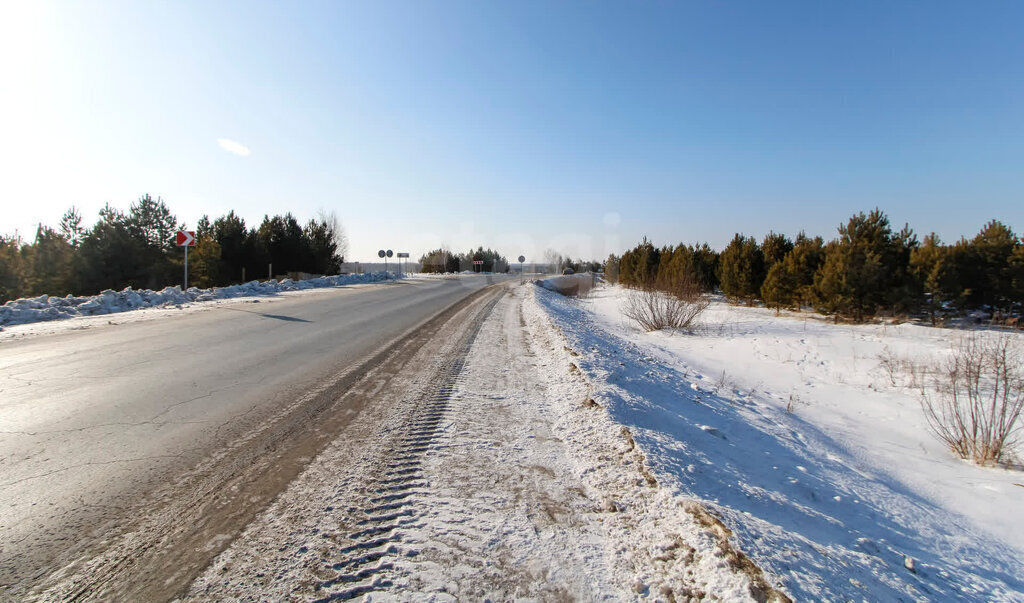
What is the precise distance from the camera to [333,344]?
7.70 metres

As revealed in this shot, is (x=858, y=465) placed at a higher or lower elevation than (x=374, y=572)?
lower

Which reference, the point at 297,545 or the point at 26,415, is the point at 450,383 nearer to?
the point at 297,545

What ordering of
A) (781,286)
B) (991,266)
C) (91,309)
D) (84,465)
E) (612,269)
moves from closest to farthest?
(84,465) → (91,309) → (991,266) → (781,286) → (612,269)

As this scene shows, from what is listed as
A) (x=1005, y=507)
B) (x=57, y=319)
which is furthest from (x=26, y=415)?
(x=1005, y=507)

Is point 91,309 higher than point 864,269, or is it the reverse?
point 864,269

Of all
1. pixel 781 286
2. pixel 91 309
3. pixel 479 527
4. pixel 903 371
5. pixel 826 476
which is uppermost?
pixel 781 286

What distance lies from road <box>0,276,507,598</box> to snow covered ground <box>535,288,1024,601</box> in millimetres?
3087

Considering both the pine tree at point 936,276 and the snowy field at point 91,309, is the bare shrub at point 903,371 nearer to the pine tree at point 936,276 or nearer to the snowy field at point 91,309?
the pine tree at point 936,276

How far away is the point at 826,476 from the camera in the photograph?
389 centimetres

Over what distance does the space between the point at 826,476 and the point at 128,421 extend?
663 cm

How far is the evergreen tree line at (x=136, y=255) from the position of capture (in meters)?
24.9

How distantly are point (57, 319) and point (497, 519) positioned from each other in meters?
12.6

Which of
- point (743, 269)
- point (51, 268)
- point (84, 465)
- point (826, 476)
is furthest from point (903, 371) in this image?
point (51, 268)

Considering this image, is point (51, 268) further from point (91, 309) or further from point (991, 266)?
point (991, 266)
